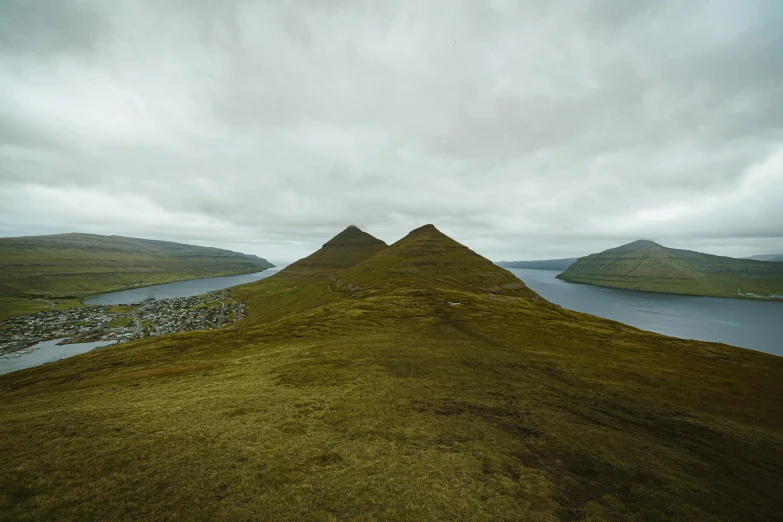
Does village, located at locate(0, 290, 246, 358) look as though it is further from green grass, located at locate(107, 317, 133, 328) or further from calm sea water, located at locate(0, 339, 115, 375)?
calm sea water, located at locate(0, 339, 115, 375)

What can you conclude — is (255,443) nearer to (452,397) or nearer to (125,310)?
(452,397)

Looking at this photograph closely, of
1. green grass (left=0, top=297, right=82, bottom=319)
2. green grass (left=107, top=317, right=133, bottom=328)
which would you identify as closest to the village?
green grass (left=107, top=317, right=133, bottom=328)

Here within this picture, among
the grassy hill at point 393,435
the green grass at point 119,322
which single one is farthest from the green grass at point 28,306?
the grassy hill at point 393,435

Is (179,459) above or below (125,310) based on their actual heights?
above

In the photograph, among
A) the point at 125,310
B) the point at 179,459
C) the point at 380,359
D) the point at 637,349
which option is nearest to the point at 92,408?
the point at 179,459

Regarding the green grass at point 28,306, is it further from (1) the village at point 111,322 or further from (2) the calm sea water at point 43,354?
(2) the calm sea water at point 43,354

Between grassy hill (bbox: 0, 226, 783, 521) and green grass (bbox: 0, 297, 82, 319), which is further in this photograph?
green grass (bbox: 0, 297, 82, 319)
